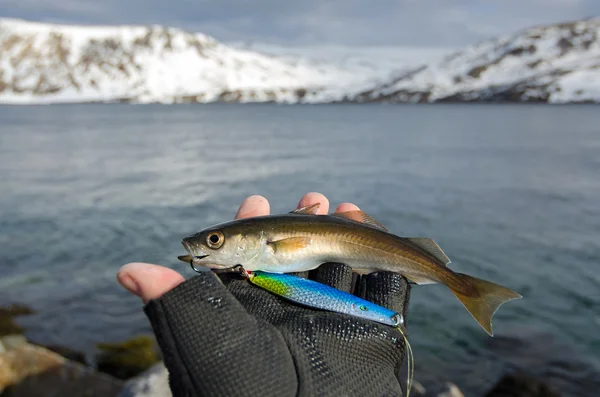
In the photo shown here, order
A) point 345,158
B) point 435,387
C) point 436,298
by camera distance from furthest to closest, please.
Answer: point 345,158
point 436,298
point 435,387

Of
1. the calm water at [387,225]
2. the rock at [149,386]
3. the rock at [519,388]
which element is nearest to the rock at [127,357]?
the calm water at [387,225]

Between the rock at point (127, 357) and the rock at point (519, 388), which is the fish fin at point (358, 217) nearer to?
the rock at point (519, 388)

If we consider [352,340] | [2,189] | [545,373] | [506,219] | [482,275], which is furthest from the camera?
[2,189]

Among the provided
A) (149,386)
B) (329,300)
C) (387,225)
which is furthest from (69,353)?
(387,225)

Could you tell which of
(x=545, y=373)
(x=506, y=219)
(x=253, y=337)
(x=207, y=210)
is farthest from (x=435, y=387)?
(x=207, y=210)

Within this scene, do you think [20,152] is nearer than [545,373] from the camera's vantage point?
No

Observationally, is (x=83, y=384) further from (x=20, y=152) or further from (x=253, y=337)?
(x=20, y=152)

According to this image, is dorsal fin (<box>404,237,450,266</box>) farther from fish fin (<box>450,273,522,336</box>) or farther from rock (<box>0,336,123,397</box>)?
rock (<box>0,336,123,397</box>)
